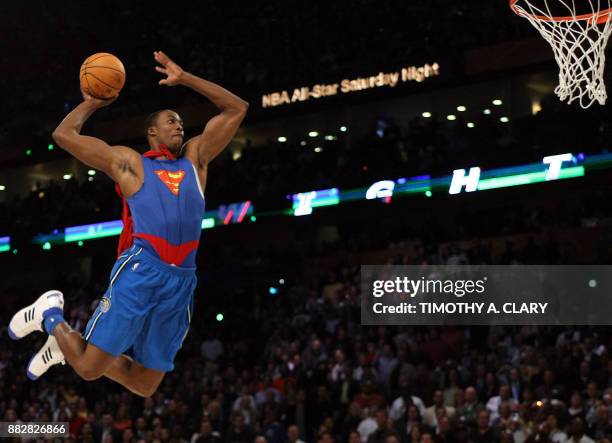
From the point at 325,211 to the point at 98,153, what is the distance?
52.6 ft

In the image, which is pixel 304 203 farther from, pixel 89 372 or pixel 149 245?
pixel 89 372

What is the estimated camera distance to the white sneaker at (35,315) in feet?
24.1

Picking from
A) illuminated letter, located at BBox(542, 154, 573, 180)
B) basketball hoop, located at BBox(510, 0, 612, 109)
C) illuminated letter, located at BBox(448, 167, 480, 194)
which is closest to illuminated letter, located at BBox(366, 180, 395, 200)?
illuminated letter, located at BBox(448, 167, 480, 194)

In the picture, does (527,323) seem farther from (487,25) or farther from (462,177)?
(487,25)

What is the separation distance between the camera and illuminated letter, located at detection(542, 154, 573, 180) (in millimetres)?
19438

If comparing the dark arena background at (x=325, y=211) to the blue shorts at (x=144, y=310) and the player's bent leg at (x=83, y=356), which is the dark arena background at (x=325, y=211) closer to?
the blue shorts at (x=144, y=310)

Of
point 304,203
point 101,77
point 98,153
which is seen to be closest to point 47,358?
point 98,153

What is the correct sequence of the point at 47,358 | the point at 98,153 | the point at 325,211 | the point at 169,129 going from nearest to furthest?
the point at 98,153 < the point at 169,129 < the point at 47,358 < the point at 325,211

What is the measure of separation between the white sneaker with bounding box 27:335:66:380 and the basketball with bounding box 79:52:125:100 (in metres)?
1.72

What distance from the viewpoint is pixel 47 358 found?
23.9ft

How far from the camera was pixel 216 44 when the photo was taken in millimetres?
26078

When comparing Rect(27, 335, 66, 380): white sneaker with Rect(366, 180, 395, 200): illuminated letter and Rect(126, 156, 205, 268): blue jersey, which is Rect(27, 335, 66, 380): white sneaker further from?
Rect(366, 180, 395, 200): illuminated letter

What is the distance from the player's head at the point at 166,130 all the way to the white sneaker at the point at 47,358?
156 cm

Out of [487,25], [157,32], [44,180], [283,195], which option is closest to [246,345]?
[283,195]
